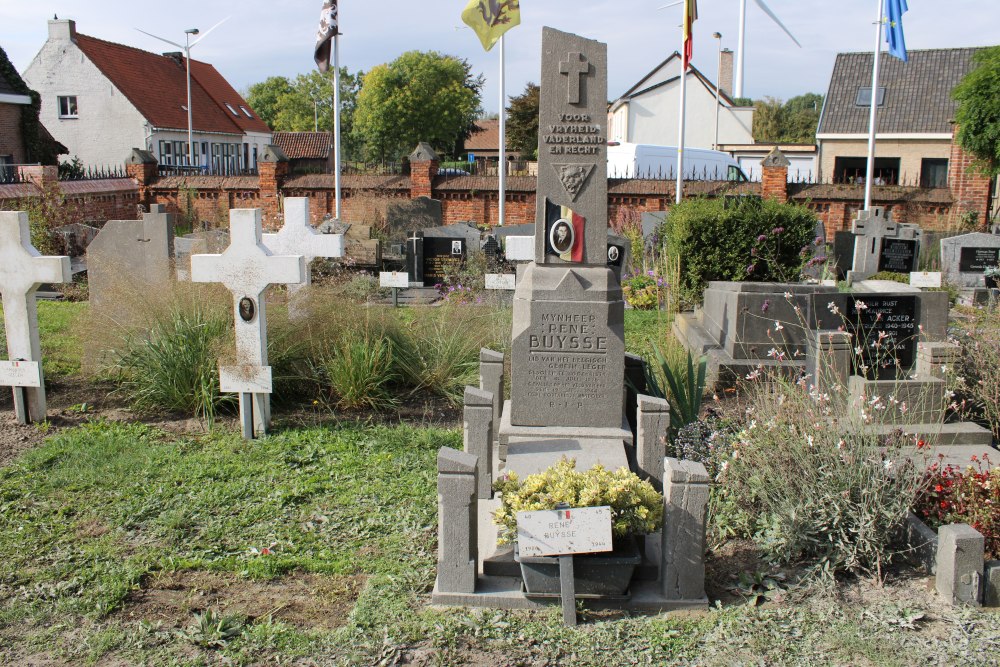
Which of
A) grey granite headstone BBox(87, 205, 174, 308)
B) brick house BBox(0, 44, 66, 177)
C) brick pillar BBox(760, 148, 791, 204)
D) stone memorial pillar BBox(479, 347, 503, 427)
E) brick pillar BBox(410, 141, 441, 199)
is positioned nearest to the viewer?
stone memorial pillar BBox(479, 347, 503, 427)

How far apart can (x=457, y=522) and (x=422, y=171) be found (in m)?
18.6

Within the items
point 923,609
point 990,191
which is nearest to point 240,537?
point 923,609

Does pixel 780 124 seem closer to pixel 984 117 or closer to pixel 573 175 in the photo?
pixel 984 117

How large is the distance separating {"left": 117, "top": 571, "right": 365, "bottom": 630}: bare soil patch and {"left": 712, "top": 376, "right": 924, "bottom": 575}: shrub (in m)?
2.24

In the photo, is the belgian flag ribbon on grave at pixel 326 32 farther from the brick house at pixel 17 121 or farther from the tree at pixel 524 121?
the tree at pixel 524 121

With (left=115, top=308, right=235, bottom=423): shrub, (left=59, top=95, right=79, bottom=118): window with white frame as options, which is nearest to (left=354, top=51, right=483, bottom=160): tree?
(left=59, top=95, right=79, bottom=118): window with white frame

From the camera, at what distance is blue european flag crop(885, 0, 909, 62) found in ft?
59.6

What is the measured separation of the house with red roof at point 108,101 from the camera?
122 ft

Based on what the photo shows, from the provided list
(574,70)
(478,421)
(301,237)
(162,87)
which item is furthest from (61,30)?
(478,421)

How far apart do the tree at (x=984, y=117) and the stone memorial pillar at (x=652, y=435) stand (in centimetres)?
1827

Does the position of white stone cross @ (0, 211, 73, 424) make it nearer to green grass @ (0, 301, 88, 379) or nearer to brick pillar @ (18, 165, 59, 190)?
green grass @ (0, 301, 88, 379)

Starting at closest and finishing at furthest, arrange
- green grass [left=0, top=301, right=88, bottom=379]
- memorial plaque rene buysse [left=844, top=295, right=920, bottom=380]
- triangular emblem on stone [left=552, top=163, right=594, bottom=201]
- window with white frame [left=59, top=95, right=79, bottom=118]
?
triangular emblem on stone [left=552, top=163, right=594, bottom=201] < memorial plaque rene buysse [left=844, top=295, right=920, bottom=380] < green grass [left=0, top=301, right=88, bottom=379] < window with white frame [left=59, top=95, right=79, bottom=118]

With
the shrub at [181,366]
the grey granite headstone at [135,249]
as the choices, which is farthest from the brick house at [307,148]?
the shrub at [181,366]

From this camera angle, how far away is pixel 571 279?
20.2 ft
